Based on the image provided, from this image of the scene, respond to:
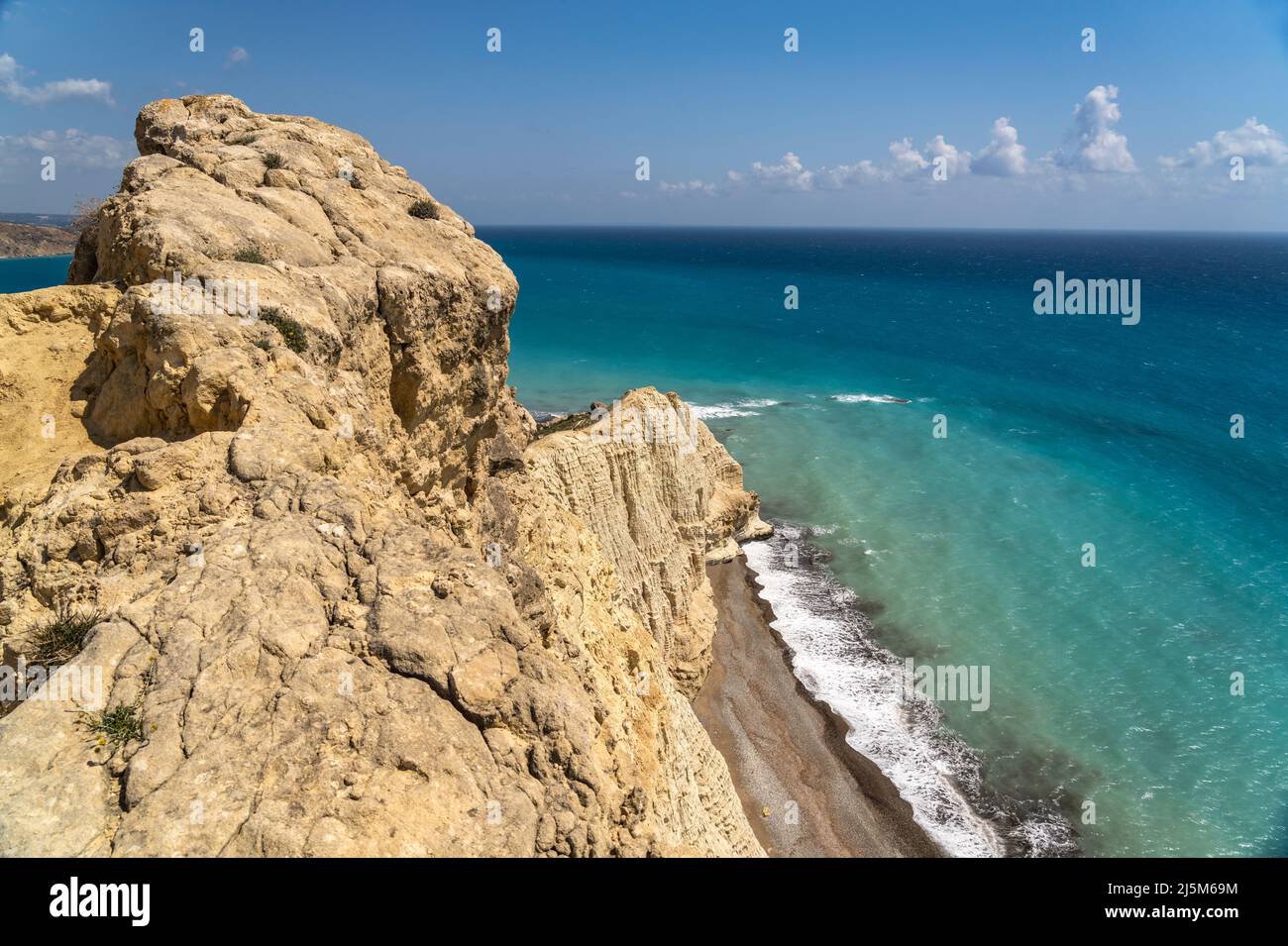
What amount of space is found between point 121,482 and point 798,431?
1940 inches

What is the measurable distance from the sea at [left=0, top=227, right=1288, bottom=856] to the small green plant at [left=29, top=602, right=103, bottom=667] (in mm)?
21470

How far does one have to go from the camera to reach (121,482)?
728 cm

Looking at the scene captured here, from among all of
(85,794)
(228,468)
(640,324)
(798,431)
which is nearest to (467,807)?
(85,794)

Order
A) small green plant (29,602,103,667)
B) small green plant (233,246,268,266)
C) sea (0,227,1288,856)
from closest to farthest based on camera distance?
small green plant (29,602,103,667), small green plant (233,246,268,266), sea (0,227,1288,856)

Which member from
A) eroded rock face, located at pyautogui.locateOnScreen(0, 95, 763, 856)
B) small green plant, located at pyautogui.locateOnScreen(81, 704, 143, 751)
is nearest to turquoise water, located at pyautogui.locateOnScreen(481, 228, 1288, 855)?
eroded rock face, located at pyautogui.locateOnScreen(0, 95, 763, 856)

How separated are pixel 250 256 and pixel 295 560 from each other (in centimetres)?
536

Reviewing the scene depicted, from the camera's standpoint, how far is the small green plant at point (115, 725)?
17.8 feet

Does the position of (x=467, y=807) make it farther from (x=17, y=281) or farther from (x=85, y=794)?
(x=17, y=281)

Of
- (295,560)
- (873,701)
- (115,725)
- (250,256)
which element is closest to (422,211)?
(250,256)

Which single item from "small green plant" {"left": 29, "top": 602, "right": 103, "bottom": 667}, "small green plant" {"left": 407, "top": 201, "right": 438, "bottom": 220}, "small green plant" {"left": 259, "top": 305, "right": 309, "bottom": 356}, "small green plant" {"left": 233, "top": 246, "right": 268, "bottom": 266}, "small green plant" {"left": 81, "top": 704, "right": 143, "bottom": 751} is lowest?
"small green plant" {"left": 81, "top": 704, "right": 143, "bottom": 751}

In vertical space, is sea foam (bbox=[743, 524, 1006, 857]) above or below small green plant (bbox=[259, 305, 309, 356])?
below

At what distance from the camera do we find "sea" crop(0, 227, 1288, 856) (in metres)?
22.9

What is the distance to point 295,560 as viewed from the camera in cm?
679

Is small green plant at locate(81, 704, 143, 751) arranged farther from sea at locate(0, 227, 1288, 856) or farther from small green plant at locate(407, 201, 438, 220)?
sea at locate(0, 227, 1288, 856)
